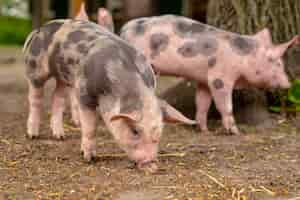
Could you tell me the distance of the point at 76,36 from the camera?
19.5ft

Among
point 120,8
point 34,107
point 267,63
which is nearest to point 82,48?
point 34,107

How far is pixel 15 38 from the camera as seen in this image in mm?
19797

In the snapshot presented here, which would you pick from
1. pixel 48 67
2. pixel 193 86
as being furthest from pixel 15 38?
pixel 48 67

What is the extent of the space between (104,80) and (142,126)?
1.55ft

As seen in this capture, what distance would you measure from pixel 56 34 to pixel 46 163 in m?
1.11

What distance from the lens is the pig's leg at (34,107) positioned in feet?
21.0

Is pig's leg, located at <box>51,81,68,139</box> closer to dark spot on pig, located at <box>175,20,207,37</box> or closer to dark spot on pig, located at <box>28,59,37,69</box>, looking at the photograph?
dark spot on pig, located at <box>28,59,37,69</box>

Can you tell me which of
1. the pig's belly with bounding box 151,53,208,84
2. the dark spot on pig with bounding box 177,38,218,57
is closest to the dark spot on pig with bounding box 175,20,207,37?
the dark spot on pig with bounding box 177,38,218,57

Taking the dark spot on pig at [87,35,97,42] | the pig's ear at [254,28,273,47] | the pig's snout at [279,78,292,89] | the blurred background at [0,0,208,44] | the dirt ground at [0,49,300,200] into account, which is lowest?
the dirt ground at [0,49,300,200]

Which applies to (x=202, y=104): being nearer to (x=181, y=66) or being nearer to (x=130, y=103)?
(x=181, y=66)

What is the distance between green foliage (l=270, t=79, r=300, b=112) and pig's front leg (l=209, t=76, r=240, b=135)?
2.78ft

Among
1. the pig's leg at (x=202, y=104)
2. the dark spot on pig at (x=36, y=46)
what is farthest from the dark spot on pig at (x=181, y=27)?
the dark spot on pig at (x=36, y=46)

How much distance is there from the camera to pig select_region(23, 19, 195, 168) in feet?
17.0

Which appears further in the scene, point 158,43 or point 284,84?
point 284,84
